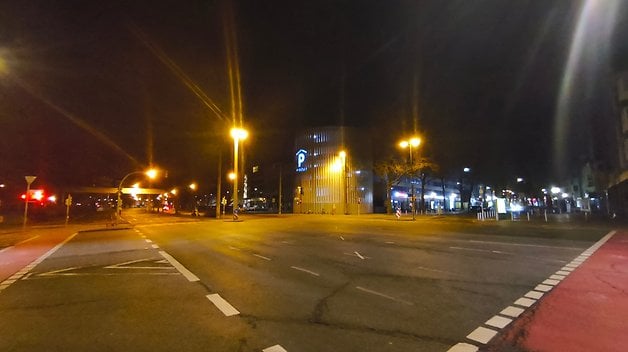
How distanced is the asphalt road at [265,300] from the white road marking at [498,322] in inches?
5.3

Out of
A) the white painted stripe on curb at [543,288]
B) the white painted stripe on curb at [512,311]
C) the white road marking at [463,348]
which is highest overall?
the white painted stripe on curb at [543,288]

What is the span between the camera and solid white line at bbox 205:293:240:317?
20.2 ft

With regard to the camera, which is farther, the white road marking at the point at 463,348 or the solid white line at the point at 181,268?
the solid white line at the point at 181,268

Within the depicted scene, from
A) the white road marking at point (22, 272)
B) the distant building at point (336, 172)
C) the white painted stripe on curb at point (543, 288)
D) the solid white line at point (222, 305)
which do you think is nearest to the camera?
Result: the solid white line at point (222, 305)

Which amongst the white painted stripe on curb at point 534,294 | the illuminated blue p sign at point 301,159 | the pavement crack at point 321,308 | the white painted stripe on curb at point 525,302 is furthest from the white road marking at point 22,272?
the illuminated blue p sign at point 301,159

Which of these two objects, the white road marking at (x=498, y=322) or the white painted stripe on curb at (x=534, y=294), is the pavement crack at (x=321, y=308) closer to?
the white road marking at (x=498, y=322)

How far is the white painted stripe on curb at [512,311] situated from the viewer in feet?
19.6

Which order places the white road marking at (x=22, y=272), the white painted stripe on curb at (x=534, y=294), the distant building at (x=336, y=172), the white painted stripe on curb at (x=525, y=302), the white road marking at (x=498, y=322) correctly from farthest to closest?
the distant building at (x=336, y=172), the white road marking at (x=22, y=272), the white painted stripe on curb at (x=534, y=294), the white painted stripe on curb at (x=525, y=302), the white road marking at (x=498, y=322)

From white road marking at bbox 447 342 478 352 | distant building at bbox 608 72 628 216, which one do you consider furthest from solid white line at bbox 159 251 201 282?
distant building at bbox 608 72 628 216

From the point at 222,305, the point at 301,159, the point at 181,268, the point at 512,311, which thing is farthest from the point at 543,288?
the point at 301,159

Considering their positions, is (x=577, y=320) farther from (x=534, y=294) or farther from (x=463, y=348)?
(x=463, y=348)

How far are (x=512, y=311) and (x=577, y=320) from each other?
86 centimetres

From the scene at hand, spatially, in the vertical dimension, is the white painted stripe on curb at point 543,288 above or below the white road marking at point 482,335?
above

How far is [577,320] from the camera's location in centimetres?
564
